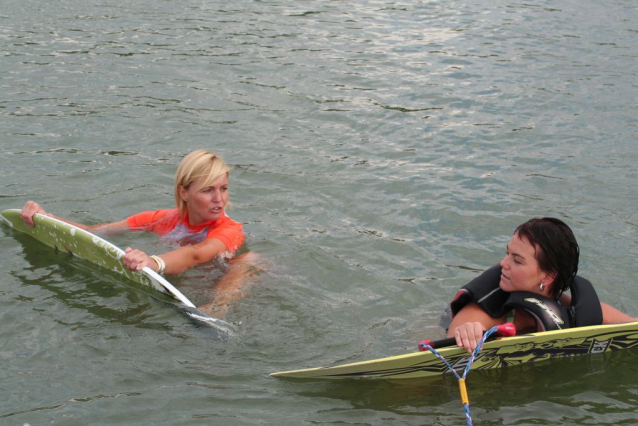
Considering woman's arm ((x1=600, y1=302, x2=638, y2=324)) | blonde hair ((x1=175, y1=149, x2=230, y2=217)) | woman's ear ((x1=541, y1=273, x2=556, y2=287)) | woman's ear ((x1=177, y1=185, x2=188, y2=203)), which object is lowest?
woman's arm ((x1=600, y1=302, x2=638, y2=324))

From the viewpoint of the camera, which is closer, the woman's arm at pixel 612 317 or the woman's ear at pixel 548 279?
the woman's ear at pixel 548 279

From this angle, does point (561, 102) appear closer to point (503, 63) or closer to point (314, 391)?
point (503, 63)

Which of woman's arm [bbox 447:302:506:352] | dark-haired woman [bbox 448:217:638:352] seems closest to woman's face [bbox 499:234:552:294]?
dark-haired woman [bbox 448:217:638:352]

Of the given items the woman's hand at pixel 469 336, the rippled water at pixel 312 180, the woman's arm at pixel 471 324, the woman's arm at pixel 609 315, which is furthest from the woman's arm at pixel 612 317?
the woman's hand at pixel 469 336

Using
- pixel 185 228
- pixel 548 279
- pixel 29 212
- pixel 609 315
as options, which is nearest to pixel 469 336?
pixel 548 279

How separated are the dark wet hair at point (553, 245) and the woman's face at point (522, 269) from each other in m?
0.03

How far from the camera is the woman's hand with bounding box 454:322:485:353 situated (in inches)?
189

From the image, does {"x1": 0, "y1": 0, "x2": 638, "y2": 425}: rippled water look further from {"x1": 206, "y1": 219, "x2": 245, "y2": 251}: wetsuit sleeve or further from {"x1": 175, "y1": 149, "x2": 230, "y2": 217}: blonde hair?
{"x1": 175, "y1": 149, "x2": 230, "y2": 217}: blonde hair

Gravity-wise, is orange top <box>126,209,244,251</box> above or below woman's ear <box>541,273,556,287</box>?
below

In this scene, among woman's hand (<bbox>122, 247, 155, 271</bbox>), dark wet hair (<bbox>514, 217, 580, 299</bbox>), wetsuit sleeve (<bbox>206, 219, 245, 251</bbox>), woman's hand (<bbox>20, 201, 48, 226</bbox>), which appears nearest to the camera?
dark wet hair (<bbox>514, 217, 580, 299</bbox>)

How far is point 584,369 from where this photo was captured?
17.6 ft

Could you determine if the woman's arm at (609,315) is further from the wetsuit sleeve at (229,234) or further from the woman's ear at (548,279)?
the wetsuit sleeve at (229,234)

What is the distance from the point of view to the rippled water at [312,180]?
501 cm

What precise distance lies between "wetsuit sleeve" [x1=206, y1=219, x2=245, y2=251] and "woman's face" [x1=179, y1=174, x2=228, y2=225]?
0.11 m
